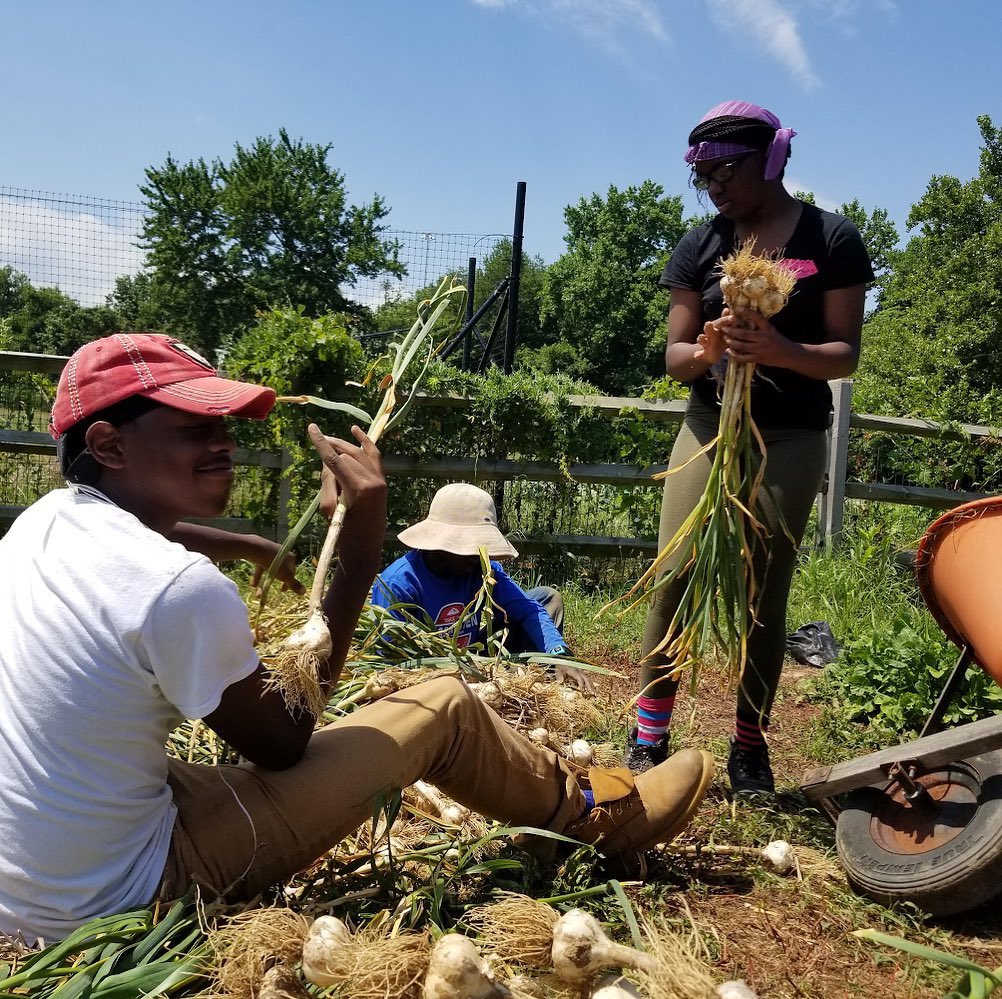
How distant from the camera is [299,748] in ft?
5.52

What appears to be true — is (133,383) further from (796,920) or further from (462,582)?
(462,582)

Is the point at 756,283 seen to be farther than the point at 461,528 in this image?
No

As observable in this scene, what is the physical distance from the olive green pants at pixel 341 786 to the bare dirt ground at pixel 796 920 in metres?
0.46

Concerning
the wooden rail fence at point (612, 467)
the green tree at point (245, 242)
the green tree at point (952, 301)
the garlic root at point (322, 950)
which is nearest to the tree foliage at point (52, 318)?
the green tree at point (245, 242)

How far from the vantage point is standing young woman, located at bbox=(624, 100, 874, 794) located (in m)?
2.40

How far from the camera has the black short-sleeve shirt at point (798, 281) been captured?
95.6 inches

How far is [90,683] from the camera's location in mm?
1401

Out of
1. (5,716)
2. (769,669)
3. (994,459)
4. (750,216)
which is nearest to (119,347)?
(5,716)

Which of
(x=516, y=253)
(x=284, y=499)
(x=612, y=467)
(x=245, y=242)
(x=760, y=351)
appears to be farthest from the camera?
(x=245, y=242)

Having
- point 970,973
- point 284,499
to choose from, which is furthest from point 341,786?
point 284,499

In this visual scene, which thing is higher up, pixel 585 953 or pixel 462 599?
pixel 462 599

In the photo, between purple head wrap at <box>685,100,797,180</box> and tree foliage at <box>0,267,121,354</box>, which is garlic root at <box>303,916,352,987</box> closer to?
purple head wrap at <box>685,100,797,180</box>

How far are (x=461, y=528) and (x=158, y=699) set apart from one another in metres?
1.88

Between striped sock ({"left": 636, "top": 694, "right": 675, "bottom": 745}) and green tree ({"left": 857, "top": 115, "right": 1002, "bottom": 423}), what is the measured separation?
489 inches
